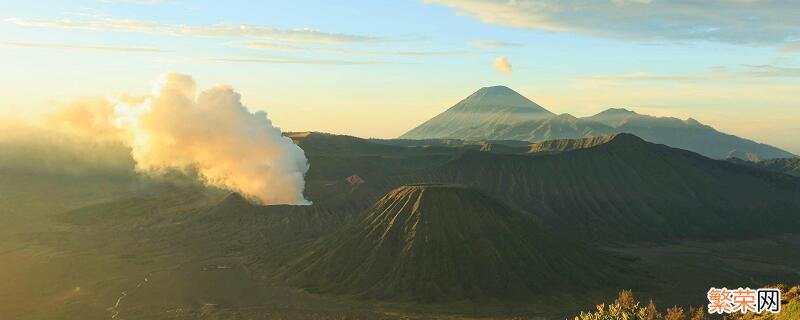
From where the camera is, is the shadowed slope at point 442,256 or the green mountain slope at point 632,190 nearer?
A: the shadowed slope at point 442,256

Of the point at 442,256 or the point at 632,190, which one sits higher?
the point at 632,190

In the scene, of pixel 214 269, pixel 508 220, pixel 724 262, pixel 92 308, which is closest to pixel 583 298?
pixel 508 220

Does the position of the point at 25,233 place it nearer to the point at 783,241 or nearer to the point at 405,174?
the point at 405,174

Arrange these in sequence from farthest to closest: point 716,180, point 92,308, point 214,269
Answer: point 716,180, point 214,269, point 92,308

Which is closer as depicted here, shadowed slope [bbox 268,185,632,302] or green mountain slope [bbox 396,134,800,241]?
shadowed slope [bbox 268,185,632,302]

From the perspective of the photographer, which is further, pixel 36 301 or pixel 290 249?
pixel 290 249

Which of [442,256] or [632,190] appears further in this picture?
[632,190]

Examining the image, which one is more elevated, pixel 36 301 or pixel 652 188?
pixel 652 188

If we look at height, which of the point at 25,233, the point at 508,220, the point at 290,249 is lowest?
the point at 25,233
